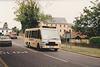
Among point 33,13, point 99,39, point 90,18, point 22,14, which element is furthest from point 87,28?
point 22,14

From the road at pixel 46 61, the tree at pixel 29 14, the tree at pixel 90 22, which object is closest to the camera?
the road at pixel 46 61

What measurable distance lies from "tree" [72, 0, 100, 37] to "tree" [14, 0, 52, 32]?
72.6 ft

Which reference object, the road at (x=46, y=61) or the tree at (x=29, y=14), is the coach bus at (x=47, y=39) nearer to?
the road at (x=46, y=61)

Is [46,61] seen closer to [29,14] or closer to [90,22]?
[90,22]

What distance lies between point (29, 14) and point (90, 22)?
26591mm

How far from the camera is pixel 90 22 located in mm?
35531

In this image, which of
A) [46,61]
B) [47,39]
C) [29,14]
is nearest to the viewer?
[46,61]

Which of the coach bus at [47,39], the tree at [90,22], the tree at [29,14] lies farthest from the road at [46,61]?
the tree at [29,14]

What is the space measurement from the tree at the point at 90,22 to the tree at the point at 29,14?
72.6 feet

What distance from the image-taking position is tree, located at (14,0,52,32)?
184 ft

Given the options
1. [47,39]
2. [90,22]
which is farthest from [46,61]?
[90,22]

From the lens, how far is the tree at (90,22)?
1348 inches

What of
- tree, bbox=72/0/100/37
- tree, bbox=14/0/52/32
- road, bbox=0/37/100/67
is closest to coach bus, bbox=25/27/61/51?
road, bbox=0/37/100/67

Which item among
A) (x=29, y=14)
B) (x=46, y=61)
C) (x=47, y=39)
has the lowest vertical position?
(x=46, y=61)
